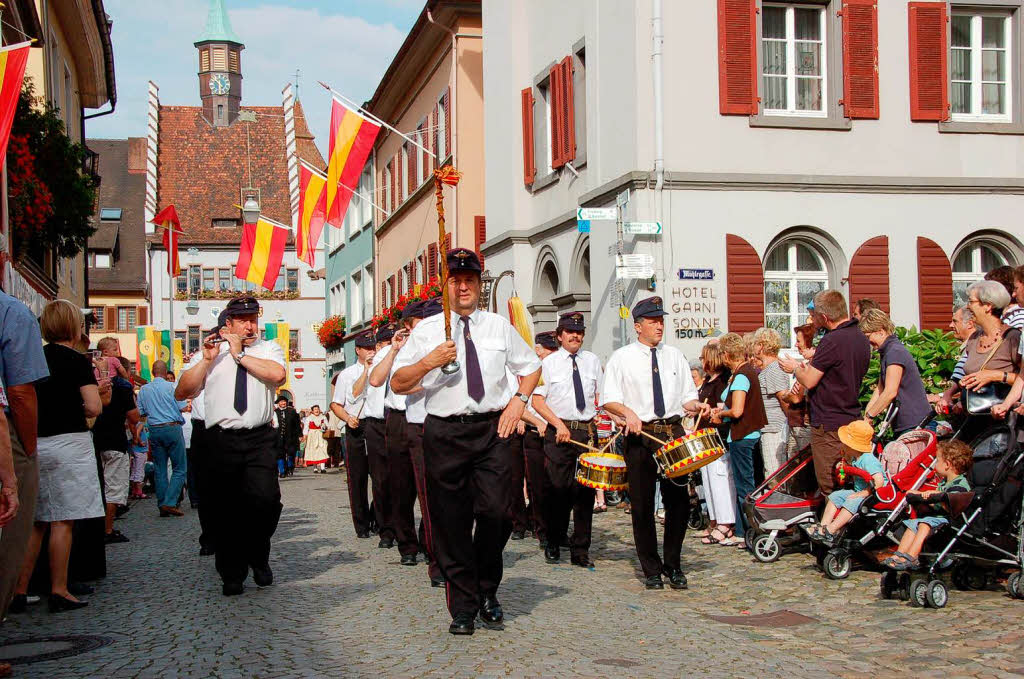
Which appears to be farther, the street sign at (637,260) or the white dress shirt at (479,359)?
the street sign at (637,260)

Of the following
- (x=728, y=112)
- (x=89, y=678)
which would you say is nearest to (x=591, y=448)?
(x=89, y=678)

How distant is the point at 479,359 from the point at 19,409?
2.64 meters

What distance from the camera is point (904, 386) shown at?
9.91m

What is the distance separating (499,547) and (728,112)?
12.8 m

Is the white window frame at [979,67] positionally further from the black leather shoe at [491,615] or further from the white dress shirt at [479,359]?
the black leather shoe at [491,615]

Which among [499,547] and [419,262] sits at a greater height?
[419,262]

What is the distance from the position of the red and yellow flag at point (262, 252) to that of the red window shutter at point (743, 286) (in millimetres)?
24972

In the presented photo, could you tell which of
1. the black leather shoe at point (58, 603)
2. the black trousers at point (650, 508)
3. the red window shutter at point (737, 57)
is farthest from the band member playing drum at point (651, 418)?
the red window shutter at point (737, 57)

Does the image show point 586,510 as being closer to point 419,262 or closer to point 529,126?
point 529,126

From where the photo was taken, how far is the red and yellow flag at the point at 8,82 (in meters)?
13.0

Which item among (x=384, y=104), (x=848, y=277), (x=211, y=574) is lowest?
(x=211, y=574)

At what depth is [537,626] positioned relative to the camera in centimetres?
758

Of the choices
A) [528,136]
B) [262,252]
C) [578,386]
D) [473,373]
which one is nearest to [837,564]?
[578,386]

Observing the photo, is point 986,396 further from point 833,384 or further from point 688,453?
point 688,453
